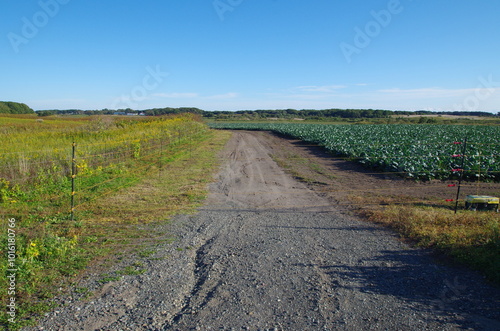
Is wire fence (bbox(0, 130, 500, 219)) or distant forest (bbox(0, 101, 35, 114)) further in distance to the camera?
distant forest (bbox(0, 101, 35, 114))

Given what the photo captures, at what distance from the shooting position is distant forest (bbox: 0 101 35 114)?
130ft

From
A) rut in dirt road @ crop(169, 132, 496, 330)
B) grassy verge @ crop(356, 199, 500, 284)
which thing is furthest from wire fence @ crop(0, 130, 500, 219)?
rut in dirt road @ crop(169, 132, 496, 330)

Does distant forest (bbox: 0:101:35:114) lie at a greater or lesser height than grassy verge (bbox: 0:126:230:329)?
greater

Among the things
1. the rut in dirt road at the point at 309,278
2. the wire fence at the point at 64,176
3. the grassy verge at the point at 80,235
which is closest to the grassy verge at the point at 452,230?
the rut in dirt road at the point at 309,278

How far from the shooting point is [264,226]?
6902mm

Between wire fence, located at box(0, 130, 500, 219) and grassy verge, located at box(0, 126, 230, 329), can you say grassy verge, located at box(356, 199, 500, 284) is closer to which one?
wire fence, located at box(0, 130, 500, 219)

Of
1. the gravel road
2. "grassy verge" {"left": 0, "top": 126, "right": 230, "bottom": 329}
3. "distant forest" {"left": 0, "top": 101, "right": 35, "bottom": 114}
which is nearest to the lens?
the gravel road

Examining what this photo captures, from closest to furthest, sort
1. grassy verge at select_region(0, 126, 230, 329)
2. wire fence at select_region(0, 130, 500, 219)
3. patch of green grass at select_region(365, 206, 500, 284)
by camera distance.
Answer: grassy verge at select_region(0, 126, 230, 329), patch of green grass at select_region(365, 206, 500, 284), wire fence at select_region(0, 130, 500, 219)

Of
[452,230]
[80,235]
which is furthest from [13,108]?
[452,230]

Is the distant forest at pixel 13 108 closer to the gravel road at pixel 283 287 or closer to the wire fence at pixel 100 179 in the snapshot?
the wire fence at pixel 100 179

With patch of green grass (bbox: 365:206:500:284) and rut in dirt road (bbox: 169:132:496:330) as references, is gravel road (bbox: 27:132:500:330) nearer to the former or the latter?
rut in dirt road (bbox: 169:132:496:330)

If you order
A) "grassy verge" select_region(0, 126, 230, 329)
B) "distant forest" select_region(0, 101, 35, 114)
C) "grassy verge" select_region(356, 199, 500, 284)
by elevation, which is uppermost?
"distant forest" select_region(0, 101, 35, 114)

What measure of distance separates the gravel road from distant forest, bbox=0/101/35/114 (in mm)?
44575

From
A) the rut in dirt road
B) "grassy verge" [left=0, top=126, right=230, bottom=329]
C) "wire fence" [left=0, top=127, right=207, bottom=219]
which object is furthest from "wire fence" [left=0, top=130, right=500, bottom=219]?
the rut in dirt road
